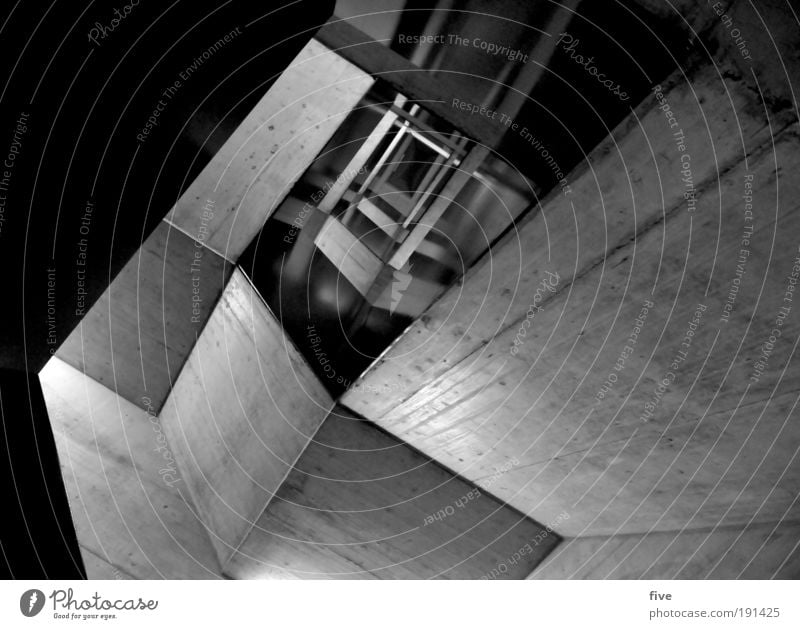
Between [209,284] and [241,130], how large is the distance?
5.44ft

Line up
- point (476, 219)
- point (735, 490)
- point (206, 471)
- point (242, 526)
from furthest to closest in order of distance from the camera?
point (206, 471) → point (242, 526) → point (735, 490) → point (476, 219)

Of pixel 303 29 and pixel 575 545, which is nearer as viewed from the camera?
pixel 303 29

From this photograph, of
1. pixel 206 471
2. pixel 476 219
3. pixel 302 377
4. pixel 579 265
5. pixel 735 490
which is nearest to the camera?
pixel 579 265

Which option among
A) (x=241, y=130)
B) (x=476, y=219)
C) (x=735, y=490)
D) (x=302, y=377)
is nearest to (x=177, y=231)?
(x=241, y=130)

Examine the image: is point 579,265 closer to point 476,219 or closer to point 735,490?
point 476,219

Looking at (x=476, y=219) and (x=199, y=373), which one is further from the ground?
(x=476, y=219)

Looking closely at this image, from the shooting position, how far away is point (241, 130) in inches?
235

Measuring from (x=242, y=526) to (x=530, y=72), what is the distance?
16.3 feet

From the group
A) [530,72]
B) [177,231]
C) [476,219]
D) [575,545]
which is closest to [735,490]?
[575,545]

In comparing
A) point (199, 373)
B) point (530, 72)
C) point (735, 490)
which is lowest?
point (199, 373)

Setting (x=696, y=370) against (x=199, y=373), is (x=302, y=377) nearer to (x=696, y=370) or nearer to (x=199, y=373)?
(x=199, y=373)
